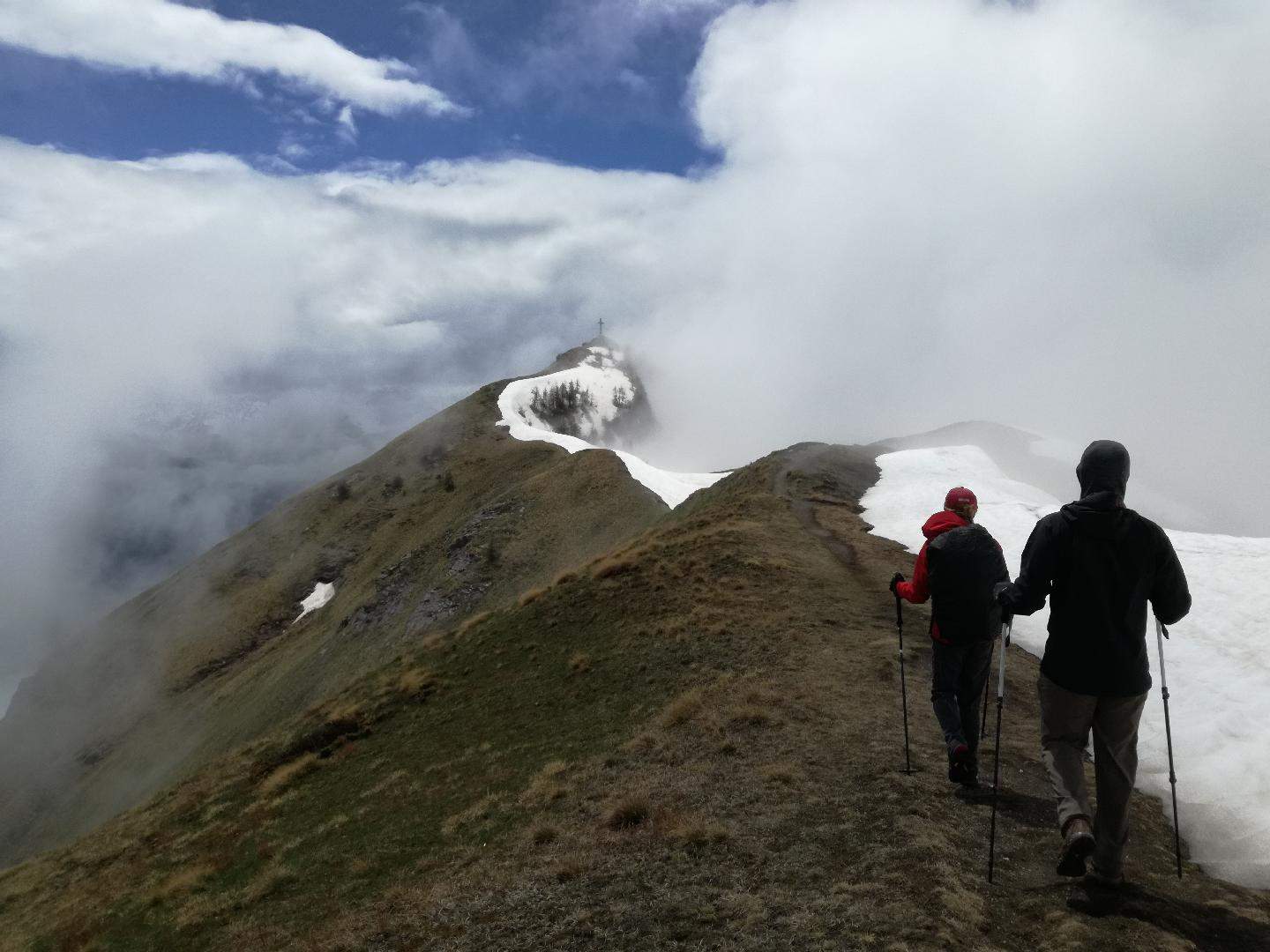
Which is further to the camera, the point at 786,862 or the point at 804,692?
the point at 804,692

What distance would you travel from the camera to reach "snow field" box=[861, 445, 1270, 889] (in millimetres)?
9344

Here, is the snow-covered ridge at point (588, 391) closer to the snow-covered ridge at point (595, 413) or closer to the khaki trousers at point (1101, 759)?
the snow-covered ridge at point (595, 413)

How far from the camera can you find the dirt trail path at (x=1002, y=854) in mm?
6824

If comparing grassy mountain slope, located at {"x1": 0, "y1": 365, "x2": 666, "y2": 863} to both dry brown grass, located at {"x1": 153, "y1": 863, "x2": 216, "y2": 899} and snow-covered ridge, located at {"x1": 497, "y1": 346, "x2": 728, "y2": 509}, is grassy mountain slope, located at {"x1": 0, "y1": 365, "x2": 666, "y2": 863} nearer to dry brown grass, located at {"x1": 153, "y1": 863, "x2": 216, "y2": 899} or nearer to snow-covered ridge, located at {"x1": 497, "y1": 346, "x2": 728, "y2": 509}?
snow-covered ridge, located at {"x1": 497, "y1": 346, "x2": 728, "y2": 509}

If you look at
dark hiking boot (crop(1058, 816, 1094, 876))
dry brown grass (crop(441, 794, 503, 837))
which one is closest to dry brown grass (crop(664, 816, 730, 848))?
dark hiking boot (crop(1058, 816, 1094, 876))

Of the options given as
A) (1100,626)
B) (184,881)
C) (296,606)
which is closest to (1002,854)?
(1100,626)

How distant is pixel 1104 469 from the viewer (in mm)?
7254

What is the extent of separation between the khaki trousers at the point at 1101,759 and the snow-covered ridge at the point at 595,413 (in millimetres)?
46775

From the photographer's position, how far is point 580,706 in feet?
56.9

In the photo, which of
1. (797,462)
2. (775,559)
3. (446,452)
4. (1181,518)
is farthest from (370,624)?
(1181,518)

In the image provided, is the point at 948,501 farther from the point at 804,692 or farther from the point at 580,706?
the point at 580,706

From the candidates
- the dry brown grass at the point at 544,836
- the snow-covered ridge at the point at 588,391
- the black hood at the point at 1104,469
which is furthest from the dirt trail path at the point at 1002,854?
the snow-covered ridge at the point at 588,391

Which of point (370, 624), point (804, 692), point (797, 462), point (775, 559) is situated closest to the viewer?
point (804, 692)

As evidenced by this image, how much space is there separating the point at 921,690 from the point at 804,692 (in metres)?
2.27
